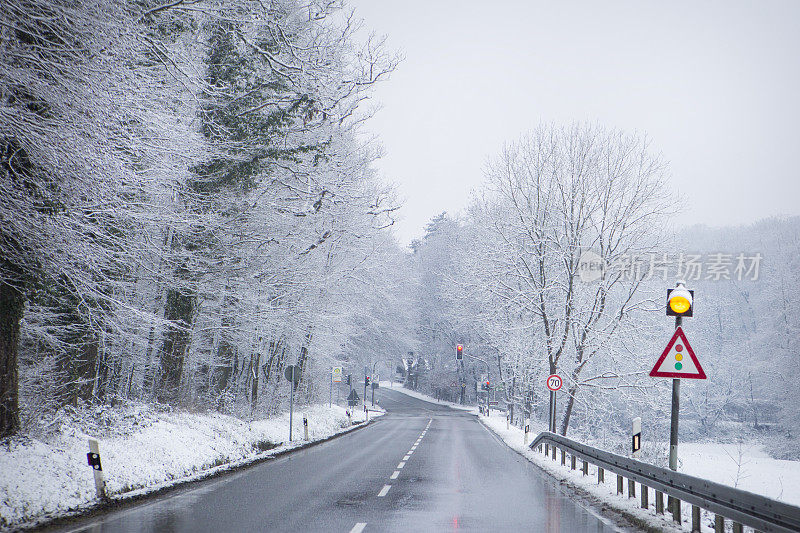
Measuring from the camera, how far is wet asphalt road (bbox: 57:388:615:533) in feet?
27.4

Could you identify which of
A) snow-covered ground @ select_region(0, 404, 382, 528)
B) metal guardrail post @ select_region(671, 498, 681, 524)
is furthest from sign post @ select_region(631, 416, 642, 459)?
snow-covered ground @ select_region(0, 404, 382, 528)

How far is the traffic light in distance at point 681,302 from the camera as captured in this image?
30.0 ft

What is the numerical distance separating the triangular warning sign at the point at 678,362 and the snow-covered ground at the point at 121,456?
334 inches

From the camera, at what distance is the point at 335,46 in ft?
56.1

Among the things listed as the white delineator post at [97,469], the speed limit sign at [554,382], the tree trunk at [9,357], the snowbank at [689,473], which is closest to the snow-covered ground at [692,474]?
the snowbank at [689,473]

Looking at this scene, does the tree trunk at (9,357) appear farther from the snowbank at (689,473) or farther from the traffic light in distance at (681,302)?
the traffic light in distance at (681,302)

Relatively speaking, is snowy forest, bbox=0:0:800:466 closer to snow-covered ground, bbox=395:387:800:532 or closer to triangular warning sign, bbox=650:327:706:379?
snow-covered ground, bbox=395:387:800:532

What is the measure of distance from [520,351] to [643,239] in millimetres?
7453

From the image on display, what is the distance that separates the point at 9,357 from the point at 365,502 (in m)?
6.00

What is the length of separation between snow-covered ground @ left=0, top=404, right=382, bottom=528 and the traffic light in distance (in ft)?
29.4

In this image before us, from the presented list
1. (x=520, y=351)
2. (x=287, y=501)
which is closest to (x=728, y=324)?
(x=520, y=351)

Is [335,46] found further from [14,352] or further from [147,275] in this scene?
[14,352]

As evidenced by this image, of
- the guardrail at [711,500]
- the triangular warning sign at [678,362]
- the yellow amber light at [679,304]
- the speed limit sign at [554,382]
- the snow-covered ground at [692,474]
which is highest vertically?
the yellow amber light at [679,304]

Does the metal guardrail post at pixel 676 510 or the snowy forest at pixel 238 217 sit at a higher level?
the snowy forest at pixel 238 217
